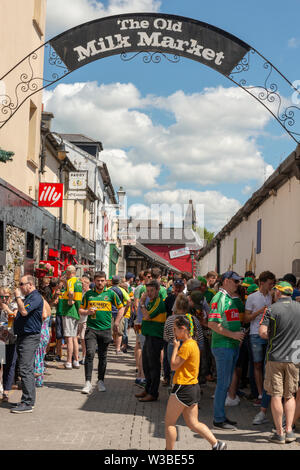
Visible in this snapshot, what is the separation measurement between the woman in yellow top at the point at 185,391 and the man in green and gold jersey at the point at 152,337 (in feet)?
10.6

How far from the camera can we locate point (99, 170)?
41.9 meters

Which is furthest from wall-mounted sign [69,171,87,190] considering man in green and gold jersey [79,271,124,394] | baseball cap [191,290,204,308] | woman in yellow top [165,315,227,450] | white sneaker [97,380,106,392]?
woman in yellow top [165,315,227,450]

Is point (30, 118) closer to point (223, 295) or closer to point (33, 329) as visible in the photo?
point (33, 329)

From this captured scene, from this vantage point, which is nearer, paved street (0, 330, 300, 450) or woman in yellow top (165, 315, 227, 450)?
woman in yellow top (165, 315, 227, 450)

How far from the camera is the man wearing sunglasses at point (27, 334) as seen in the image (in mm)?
8132

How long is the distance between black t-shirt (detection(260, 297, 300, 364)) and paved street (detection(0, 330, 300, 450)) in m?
0.97

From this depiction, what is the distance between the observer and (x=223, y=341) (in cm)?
749

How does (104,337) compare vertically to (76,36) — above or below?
below

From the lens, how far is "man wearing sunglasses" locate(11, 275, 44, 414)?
813 centimetres

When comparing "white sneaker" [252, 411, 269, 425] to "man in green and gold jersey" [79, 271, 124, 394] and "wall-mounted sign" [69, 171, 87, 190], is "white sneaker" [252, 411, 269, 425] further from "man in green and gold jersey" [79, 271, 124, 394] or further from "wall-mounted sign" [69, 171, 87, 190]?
"wall-mounted sign" [69, 171, 87, 190]

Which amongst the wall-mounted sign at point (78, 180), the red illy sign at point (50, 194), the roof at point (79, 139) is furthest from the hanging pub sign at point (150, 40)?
the roof at point (79, 139)
